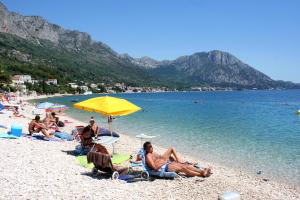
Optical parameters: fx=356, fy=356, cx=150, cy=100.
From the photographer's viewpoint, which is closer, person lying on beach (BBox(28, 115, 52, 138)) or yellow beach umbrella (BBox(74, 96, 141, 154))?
yellow beach umbrella (BBox(74, 96, 141, 154))

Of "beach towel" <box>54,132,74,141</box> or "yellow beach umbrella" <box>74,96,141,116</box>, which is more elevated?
"yellow beach umbrella" <box>74,96,141,116</box>

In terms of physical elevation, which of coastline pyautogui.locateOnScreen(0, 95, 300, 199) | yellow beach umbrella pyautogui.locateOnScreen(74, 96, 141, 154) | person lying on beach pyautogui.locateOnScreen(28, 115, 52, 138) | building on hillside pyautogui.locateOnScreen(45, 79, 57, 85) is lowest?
coastline pyautogui.locateOnScreen(0, 95, 300, 199)

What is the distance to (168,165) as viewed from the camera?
1159cm

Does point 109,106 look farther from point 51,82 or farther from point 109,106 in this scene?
point 51,82

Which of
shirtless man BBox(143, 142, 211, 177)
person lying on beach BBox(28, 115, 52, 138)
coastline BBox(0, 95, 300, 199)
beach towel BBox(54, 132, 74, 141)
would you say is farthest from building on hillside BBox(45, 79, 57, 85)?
shirtless man BBox(143, 142, 211, 177)

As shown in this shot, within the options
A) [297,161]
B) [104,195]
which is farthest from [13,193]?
[297,161]

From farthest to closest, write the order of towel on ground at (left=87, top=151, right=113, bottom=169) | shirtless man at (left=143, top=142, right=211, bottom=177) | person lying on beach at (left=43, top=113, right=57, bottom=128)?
person lying on beach at (left=43, top=113, right=57, bottom=128) → shirtless man at (left=143, top=142, right=211, bottom=177) → towel on ground at (left=87, top=151, right=113, bottom=169)

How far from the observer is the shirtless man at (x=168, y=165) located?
11.3m

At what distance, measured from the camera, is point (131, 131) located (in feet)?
103

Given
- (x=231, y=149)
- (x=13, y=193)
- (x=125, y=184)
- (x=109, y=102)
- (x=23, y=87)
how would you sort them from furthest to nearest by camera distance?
(x=23, y=87) → (x=231, y=149) → (x=109, y=102) → (x=125, y=184) → (x=13, y=193)

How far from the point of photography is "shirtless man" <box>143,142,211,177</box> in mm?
11320

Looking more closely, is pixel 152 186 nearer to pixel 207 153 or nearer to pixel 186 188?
pixel 186 188

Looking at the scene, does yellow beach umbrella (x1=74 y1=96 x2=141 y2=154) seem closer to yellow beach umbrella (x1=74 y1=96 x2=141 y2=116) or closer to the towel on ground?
yellow beach umbrella (x1=74 y1=96 x2=141 y2=116)

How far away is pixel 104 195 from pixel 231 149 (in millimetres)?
14795
